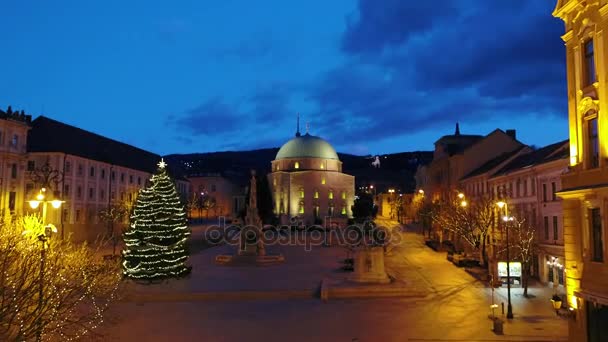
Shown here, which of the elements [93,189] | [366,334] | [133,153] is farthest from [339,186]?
[366,334]

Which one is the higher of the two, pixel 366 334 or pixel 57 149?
pixel 57 149

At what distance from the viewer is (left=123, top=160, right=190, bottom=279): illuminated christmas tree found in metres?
32.0

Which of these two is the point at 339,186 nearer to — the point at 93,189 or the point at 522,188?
the point at 93,189

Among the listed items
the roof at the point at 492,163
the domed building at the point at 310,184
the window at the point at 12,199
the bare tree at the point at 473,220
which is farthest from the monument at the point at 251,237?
the domed building at the point at 310,184

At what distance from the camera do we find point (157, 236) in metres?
32.3

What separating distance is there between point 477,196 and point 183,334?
3836 centimetres

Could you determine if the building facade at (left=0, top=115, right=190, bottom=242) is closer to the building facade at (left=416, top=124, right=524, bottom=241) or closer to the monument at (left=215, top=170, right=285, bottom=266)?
the monument at (left=215, top=170, right=285, bottom=266)

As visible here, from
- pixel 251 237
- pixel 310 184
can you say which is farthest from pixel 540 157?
pixel 310 184

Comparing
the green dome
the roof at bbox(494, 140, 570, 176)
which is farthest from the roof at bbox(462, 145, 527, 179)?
the green dome

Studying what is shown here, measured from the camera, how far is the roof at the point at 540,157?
34197 millimetres

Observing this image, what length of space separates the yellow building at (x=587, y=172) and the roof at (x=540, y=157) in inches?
608

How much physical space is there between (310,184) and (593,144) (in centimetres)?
8672

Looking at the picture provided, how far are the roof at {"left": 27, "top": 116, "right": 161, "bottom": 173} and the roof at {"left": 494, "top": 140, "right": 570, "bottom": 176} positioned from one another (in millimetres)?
47643

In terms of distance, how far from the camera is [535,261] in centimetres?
3694
